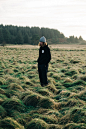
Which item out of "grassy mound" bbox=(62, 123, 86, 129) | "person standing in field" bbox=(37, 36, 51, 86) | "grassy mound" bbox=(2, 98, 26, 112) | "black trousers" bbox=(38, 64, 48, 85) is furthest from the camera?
"black trousers" bbox=(38, 64, 48, 85)

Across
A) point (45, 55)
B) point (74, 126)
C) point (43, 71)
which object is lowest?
point (74, 126)

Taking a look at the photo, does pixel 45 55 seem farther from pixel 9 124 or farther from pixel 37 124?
pixel 9 124

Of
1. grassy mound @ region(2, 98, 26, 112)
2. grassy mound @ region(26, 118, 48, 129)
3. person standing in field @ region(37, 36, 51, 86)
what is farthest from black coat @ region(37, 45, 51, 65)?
grassy mound @ region(26, 118, 48, 129)

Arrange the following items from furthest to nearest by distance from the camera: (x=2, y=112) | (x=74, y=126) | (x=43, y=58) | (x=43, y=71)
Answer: (x=43, y=71), (x=43, y=58), (x=2, y=112), (x=74, y=126)

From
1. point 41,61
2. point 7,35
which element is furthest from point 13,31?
point 41,61

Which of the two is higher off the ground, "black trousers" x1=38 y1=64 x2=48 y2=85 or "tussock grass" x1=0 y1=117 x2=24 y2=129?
"black trousers" x1=38 y1=64 x2=48 y2=85

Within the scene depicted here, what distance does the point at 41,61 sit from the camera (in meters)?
5.86

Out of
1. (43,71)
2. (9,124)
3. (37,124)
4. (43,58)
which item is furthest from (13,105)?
(43,58)

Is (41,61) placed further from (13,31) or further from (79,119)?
(13,31)

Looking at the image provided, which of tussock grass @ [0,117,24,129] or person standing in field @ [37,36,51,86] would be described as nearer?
tussock grass @ [0,117,24,129]

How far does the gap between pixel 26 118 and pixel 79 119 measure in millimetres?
1273

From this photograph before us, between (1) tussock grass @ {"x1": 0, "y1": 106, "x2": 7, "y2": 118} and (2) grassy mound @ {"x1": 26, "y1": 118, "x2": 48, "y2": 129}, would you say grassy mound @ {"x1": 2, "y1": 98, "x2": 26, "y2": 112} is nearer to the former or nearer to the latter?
(1) tussock grass @ {"x1": 0, "y1": 106, "x2": 7, "y2": 118}

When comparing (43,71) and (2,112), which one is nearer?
(2,112)

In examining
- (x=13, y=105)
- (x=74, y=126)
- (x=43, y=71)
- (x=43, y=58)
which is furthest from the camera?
(x=43, y=71)
